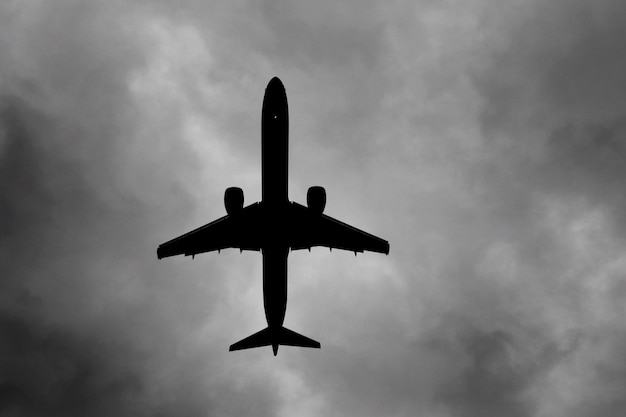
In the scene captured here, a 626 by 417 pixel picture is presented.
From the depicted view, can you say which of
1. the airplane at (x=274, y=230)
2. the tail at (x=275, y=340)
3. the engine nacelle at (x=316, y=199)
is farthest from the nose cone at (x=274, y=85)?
the tail at (x=275, y=340)

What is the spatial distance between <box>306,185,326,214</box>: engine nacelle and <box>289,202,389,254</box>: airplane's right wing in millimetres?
417

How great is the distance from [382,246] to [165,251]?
18099 millimetres

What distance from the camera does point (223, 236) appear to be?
179 ft

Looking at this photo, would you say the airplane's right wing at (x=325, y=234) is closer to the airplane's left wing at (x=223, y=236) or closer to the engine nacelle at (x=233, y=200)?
the airplane's left wing at (x=223, y=236)

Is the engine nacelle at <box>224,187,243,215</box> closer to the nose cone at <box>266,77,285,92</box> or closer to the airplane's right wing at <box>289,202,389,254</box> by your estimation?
the airplane's right wing at <box>289,202,389,254</box>

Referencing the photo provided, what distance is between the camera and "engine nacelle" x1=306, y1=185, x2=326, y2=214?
51.2 m

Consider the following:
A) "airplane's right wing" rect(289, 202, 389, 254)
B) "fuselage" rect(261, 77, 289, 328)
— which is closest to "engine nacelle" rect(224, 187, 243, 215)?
"fuselage" rect(261, 77, 289, 328)

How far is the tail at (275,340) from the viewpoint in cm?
5847

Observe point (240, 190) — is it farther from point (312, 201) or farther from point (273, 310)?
point (273, 310)

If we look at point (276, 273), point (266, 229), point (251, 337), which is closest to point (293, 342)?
point (251, 337)

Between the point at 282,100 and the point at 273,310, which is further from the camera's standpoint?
the point at 273,310

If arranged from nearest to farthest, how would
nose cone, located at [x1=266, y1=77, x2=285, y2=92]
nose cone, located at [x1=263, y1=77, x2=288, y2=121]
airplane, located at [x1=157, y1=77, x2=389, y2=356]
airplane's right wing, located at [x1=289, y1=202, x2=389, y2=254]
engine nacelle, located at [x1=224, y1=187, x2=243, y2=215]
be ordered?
nose cone, located at [x1=263, y1=77, x2=288, y2=121] < airplane, located at [x1=157, y1=77, x2=389, y2=356] < nose cone, located at [x1=266, y1=77, x2=285, y2=92] < engine nacelle, located at [x1=224, y1=187, x2=243, y2=215] < airplane's right wing, located at [x1=289, y1=202, x2=389, y2=254]

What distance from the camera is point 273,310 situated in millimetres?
56875

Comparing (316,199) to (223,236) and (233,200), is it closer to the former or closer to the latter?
(233,200)
